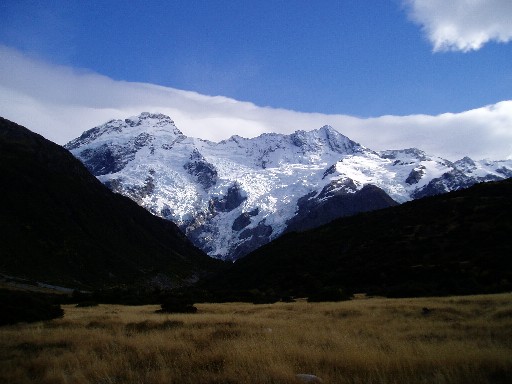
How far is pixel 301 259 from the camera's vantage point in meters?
77.6

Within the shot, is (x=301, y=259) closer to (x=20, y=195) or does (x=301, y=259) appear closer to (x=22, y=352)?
(x=22, y=352)

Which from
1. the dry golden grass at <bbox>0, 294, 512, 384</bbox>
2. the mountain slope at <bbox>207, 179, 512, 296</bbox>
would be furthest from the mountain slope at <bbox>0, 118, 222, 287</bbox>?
the dry golden grass at <bbox>0, 294, 512, 384</bbox>

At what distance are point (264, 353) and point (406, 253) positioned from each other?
56.2 m

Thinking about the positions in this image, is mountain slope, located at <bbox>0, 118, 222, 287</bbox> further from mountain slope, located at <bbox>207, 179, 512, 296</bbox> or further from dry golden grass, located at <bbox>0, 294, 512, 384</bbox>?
dry golden grass, located at <bbox>0, 294, 512, 384</bbox>

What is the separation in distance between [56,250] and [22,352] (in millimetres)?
110276

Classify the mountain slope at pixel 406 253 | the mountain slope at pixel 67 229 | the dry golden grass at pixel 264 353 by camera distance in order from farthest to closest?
the mountain slope at pixel 67 229
the mountain slope at pixel 406 253
the dry golden grass at pixel 264 353

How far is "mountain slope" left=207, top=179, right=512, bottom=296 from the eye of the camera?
46.4 meters

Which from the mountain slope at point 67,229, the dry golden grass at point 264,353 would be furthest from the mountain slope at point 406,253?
the mountain slope at point 67,229

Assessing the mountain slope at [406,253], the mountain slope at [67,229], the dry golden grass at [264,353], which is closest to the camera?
the dry golden grass at [264,353]

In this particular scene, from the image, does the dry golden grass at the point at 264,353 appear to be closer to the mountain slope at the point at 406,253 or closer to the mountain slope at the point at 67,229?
the mountain slope at the point at 406,253

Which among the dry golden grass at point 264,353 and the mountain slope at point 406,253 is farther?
the mountain slope at point 406,253

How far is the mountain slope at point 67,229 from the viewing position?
105 metres

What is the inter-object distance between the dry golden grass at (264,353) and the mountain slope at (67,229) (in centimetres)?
8479

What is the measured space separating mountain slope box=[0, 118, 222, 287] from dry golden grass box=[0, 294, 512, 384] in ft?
278
